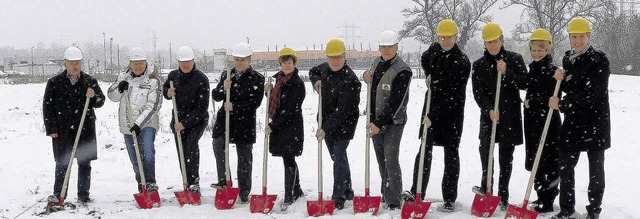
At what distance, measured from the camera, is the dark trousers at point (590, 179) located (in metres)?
5.02

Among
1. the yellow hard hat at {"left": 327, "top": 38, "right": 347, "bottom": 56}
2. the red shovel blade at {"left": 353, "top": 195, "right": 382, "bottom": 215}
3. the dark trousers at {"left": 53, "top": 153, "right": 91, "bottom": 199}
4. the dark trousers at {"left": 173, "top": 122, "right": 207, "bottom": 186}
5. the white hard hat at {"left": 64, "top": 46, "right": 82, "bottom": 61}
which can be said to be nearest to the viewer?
the red shovel blade at {"left": 353, "top": 195, "right": 382, "bottom": 215}

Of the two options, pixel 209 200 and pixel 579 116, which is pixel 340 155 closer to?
pixel 209 200

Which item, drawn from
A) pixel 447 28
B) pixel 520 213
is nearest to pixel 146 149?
pixel 447 28

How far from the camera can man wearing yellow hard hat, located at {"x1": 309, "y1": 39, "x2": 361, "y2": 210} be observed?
5.66 meters

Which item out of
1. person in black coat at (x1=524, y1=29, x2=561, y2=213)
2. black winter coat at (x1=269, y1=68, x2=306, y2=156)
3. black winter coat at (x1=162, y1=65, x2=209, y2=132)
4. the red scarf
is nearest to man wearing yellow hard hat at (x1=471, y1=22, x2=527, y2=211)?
person in black coat at (x1=524, y1=29, x2=561, y2=213)

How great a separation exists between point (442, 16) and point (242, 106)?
1276 inches

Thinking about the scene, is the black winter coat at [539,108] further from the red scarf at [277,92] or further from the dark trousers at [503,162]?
the red scarf at [277,92]

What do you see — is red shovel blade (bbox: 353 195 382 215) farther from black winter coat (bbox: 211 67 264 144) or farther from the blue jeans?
the blue jeans

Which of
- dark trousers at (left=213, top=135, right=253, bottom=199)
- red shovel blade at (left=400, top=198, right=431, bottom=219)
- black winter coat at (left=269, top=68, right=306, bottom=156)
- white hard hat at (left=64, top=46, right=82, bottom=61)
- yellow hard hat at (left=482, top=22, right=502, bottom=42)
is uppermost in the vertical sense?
yellow hard hat at (left=482, top=22, right=502, bottom=42)

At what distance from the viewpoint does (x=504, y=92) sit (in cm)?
539

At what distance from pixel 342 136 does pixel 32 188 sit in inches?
160

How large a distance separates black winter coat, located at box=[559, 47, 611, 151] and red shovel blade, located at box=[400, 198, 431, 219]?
1.44 meters

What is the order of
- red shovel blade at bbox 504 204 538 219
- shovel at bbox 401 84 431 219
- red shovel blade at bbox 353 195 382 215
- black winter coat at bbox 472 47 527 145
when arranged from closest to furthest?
red shovel blade at bbox 504 204 538 219 → shovel at bbox 401 84 431 219 → black winter coat at bbox 472 47 527 145 → red shovel blade at bbox 353 195 382 215

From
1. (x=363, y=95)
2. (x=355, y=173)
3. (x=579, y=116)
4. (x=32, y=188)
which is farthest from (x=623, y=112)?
(x=32, y=188)
